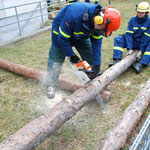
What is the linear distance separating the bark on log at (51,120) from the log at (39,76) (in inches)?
9.6

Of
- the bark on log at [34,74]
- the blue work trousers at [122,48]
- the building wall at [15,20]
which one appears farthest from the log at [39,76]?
the building wall at [15,20]

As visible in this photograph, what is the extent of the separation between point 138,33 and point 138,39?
0.53 ft

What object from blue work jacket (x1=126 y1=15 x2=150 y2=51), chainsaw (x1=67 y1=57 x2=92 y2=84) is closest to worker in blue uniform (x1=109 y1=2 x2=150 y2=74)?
blue work jacket (x1=126 y1=15 x2=150 y2=51)

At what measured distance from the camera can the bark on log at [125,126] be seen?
2164 millimetres

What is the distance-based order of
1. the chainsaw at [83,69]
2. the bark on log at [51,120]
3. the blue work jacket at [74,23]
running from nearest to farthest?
the bark on log at [51,120] → the blue work jacket at [74,23] → the chainsaw at [83,69]

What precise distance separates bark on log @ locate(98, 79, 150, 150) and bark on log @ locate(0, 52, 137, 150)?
2.07 feet

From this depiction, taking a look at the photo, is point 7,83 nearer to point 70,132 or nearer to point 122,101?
point 70,132

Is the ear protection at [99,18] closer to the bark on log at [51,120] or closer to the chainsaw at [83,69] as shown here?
the chainsaw at [83,69]

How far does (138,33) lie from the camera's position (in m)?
4.58

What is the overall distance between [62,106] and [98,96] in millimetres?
957

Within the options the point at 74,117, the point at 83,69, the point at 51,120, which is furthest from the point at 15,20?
the point at 51,120

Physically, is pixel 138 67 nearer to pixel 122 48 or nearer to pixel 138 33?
pixel 122 48

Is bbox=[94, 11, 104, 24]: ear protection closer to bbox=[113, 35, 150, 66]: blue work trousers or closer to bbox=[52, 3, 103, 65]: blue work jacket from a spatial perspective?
bbox=[52, 3, 103, 65]: blue work jacket

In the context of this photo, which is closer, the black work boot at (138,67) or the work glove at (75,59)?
the work glove at (75,59)
